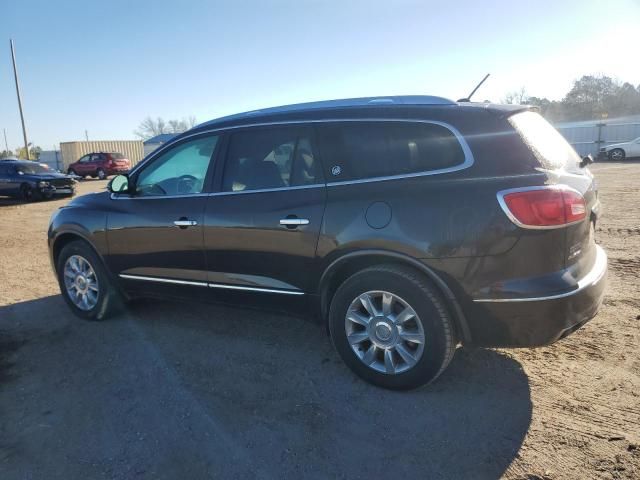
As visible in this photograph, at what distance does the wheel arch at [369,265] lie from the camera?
9.39ft

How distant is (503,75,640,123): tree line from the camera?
145 ft

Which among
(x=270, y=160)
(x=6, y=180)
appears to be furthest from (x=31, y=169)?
(x=270, y=160)

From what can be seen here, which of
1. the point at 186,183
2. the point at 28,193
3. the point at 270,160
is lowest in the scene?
the point at 186,183

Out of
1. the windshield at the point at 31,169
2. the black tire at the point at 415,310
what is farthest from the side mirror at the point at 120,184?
the windshield at the point at 31,169

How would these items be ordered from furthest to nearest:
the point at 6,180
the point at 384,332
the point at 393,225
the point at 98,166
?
the point at 98,166
the point at 6,180
the point at 384,332
the point at 393,225

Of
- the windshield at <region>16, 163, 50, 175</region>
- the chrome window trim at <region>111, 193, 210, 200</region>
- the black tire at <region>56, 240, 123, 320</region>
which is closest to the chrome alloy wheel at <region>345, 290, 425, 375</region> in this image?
the chrome window trim at <region>111, 193, 210, 200</region>

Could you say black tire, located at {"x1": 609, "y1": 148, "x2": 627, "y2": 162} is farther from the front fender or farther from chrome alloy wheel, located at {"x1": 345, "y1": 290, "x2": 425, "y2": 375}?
the front fender

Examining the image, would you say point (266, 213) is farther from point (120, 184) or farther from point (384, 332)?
point (120, 184)

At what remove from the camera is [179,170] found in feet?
13.5

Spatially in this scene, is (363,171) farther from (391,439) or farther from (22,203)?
(22,203)

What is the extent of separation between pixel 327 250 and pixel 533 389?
1.65 m

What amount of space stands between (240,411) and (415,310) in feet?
4.22

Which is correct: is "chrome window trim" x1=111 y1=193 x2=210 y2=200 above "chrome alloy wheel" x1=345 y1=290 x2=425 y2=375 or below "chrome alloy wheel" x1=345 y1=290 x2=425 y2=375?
above

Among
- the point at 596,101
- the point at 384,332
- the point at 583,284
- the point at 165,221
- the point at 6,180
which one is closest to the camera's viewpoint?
the point at 583,284
